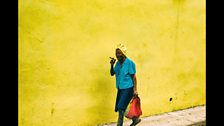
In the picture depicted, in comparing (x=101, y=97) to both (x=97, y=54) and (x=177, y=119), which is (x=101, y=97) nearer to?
(x=97, y=54)

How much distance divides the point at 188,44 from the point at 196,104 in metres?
1.67

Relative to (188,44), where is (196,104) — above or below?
below

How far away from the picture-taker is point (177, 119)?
25.5 feet

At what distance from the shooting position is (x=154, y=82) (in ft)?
26.2

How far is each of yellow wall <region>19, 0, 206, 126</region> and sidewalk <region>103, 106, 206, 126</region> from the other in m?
0.17

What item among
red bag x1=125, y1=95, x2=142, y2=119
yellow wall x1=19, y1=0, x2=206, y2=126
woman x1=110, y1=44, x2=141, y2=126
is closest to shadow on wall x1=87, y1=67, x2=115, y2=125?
yellow wall x1=19, y1=0, x2=206, y2=126

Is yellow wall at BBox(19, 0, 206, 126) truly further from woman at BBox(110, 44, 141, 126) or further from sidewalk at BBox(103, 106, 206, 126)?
woman at BBox(110, 44, 141, 126)

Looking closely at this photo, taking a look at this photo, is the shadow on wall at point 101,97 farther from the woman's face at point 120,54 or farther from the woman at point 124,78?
the woman's face at point 120,54

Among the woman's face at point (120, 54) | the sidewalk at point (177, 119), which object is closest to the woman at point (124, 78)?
the woman's face at point (120, 54)

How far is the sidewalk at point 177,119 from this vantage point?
24.1ft

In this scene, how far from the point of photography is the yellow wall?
605 centimetres
